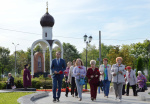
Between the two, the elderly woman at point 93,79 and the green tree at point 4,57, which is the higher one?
the green tree at point 4,57

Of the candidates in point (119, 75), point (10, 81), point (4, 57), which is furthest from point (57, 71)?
point (4, 57)

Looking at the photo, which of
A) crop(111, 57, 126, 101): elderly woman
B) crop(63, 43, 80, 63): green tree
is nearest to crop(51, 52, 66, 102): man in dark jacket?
crop(111, 57, 126, 101): elderly woman

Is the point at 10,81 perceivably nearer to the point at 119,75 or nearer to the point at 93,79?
the point at 93,79

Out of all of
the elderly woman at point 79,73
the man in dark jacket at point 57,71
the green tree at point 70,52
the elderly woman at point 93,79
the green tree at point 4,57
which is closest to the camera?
the man in dark jacket at point 57,71

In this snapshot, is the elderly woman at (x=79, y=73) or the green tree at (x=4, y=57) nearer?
the elderly woman at (x=79, y=73)

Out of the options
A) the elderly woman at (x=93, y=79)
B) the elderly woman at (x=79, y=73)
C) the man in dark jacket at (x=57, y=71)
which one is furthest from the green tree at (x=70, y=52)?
the man in dark jacket at (x=57, y=71)

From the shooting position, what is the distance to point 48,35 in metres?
48.1

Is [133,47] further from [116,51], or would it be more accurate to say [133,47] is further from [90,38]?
[90,38]

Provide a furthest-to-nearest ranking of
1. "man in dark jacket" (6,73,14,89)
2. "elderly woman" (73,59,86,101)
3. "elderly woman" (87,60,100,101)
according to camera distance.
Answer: "man in dark jacket" (6,73,14,89)
"elderly woman" (73,59,86,101)
"elderly woman" (87,60,100,101)

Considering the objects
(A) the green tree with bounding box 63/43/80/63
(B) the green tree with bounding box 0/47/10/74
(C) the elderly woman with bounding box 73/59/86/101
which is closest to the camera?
(C) the elderly woman with bounding box 73/59/86/101

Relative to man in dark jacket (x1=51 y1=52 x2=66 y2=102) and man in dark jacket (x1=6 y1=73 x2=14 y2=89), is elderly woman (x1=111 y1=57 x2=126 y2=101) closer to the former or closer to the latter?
man in dark jacket (x1=51 y1=52 x2=66 y2=102)

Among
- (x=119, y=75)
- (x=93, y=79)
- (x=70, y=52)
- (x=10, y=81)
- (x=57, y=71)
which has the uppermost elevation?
(x=70, y=52)

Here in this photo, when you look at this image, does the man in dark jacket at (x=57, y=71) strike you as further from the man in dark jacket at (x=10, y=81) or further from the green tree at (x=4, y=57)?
the green tree at (x=4, y=57)

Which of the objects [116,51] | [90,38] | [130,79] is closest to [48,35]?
[116,51]
